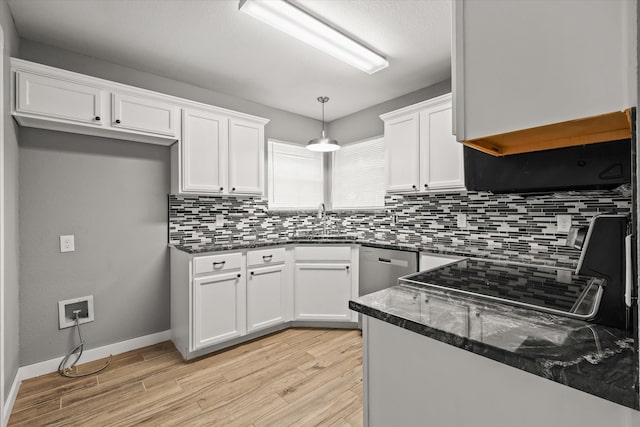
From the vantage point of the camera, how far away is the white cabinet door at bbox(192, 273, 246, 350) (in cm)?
247

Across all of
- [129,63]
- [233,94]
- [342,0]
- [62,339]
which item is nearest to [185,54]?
[129,63]

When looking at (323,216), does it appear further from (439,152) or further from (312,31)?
(312,31)

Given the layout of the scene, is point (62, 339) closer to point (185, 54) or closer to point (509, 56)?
point (185, 54)

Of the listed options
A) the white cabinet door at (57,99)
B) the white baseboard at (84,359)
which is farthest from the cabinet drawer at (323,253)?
the white cabinet door at (57,99)

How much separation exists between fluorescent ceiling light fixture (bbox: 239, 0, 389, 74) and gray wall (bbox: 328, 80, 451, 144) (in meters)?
0.78

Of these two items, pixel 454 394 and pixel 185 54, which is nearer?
pixel 454 394

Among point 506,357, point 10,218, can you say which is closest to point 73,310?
point 10,218

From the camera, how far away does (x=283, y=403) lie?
191 cm

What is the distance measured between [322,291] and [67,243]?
86.4 inches

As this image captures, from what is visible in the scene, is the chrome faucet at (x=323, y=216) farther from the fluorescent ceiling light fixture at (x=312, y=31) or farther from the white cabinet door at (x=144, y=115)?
the white cabinet door at (x=144, y=115)

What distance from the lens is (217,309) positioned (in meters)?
2.58

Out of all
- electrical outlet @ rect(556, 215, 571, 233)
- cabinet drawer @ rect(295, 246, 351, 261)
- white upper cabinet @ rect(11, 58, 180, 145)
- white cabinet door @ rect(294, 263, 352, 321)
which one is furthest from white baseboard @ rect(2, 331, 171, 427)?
electrical outlet @ rect(556, 215, 571, 233)

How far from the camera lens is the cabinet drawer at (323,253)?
307 cm

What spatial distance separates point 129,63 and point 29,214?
1.44 metres
